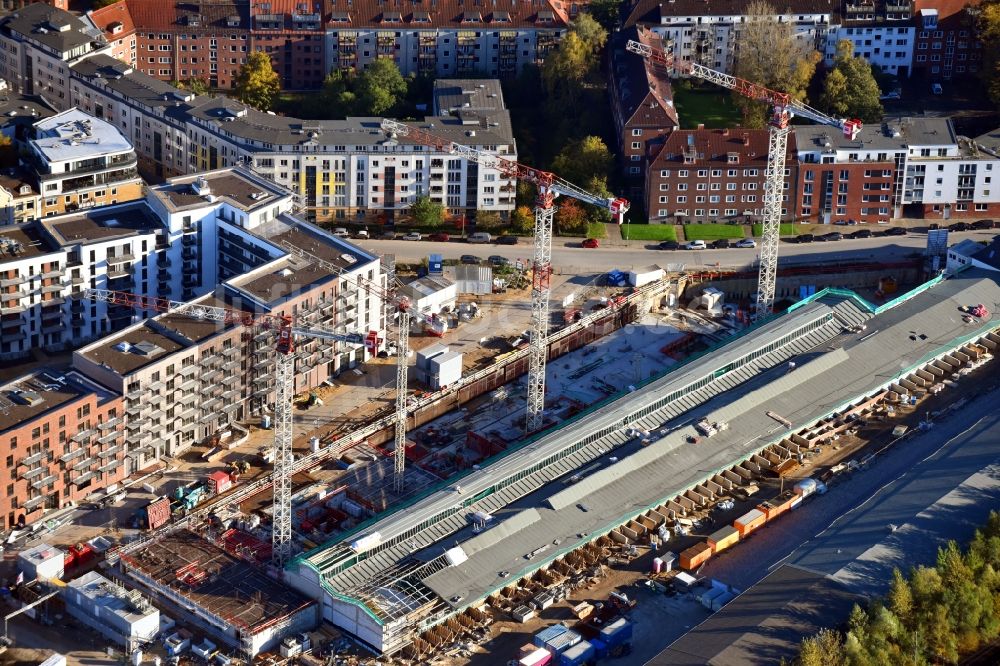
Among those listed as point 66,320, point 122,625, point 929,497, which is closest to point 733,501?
point 929,497

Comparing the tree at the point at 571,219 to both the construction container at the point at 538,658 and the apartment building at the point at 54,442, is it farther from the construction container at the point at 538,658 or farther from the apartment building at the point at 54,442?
the construction container at the point at 538,658

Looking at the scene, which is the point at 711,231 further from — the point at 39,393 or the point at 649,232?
the point at 39,393

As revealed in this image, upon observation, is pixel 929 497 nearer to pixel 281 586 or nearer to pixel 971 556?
pixel 971 556

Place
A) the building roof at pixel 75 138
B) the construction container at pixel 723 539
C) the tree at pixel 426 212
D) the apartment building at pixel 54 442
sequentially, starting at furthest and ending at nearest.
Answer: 1. the tree at pixel 426 212
2. the building roof at pixel 75 138
3. the construction container at pixel 723 539
4. the apartment building at pixel 54 442

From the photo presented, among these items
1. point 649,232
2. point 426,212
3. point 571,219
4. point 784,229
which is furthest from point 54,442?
point 784,229

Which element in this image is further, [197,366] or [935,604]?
[197,366]

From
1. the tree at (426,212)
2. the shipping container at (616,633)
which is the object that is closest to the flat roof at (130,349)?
the shipping container at (616,633)

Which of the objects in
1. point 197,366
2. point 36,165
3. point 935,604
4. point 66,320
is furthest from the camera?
point 36,165
